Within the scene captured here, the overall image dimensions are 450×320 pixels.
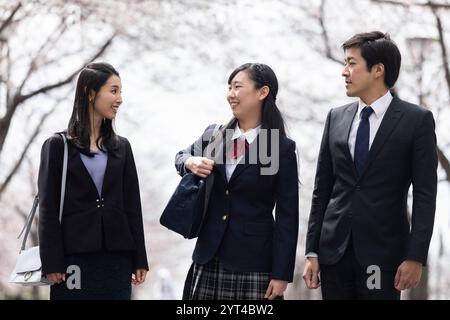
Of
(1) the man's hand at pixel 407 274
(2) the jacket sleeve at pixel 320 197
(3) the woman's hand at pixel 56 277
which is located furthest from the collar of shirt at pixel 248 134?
(3) the woman's hand at pixel 56 277

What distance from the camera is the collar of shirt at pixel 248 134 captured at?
200 inches

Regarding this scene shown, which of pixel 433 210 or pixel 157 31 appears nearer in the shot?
pixel 433 210

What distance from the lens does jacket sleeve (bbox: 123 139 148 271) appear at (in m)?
5.05

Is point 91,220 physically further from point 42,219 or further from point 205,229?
point 205,229

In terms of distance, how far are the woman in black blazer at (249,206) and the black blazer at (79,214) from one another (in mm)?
397

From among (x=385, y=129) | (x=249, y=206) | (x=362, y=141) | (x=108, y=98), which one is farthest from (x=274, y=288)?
(x=108, y=98)

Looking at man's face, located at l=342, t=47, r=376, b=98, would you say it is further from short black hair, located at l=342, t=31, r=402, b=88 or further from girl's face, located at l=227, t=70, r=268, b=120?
girl's face, located at l=227, t=70, r=268, b=120

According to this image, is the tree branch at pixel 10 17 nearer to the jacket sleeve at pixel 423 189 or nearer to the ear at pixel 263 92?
the ear at pixel 263 92

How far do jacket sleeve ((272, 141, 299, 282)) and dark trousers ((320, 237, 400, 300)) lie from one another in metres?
0.22

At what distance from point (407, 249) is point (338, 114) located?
0.92 m

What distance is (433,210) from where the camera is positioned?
4754 millimetres

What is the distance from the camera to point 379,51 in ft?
16.3

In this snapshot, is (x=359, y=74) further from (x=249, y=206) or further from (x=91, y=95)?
(x=91, y=95)
